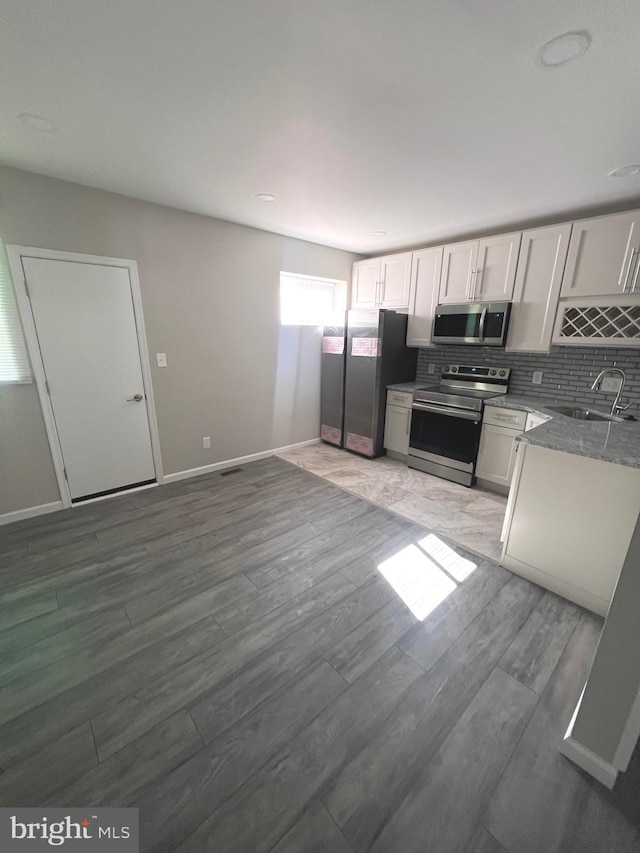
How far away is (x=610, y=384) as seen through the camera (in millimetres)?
2887

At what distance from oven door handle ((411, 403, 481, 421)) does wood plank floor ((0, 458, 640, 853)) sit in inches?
55.0

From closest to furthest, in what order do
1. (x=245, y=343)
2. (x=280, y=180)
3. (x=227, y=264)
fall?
(x=280, y=180) → (x=227, y=264) → (x=245, y=343)

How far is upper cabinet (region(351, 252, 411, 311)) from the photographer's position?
3.94 meters

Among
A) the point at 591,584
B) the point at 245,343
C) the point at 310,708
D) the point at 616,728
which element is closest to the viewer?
the point at 616,728

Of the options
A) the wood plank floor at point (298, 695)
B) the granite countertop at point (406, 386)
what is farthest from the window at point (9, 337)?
the granite countertop at point (406, 386)

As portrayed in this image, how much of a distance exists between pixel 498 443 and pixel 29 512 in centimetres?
424

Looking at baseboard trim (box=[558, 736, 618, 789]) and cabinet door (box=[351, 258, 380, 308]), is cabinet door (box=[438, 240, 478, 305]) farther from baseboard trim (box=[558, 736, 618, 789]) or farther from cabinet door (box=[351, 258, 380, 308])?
baseboard trim (box=[558, 736, 618, 789])

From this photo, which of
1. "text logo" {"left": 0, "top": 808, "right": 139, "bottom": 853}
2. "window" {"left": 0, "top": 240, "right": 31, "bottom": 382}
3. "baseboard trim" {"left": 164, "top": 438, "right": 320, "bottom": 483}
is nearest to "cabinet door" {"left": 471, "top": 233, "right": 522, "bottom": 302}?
"baseboard trim" {"left": 164, "top": 438, "right": 320, "bottom": 483}

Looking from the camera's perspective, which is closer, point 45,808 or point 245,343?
point 45,808

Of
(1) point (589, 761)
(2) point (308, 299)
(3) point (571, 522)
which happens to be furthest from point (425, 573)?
(2) point (308, 299)

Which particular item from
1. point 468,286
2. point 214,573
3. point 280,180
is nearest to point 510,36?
point 280,180

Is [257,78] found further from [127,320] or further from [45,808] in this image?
[45,808]

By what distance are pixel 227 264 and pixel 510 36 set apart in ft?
9.10

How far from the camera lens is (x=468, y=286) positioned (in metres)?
3.39
